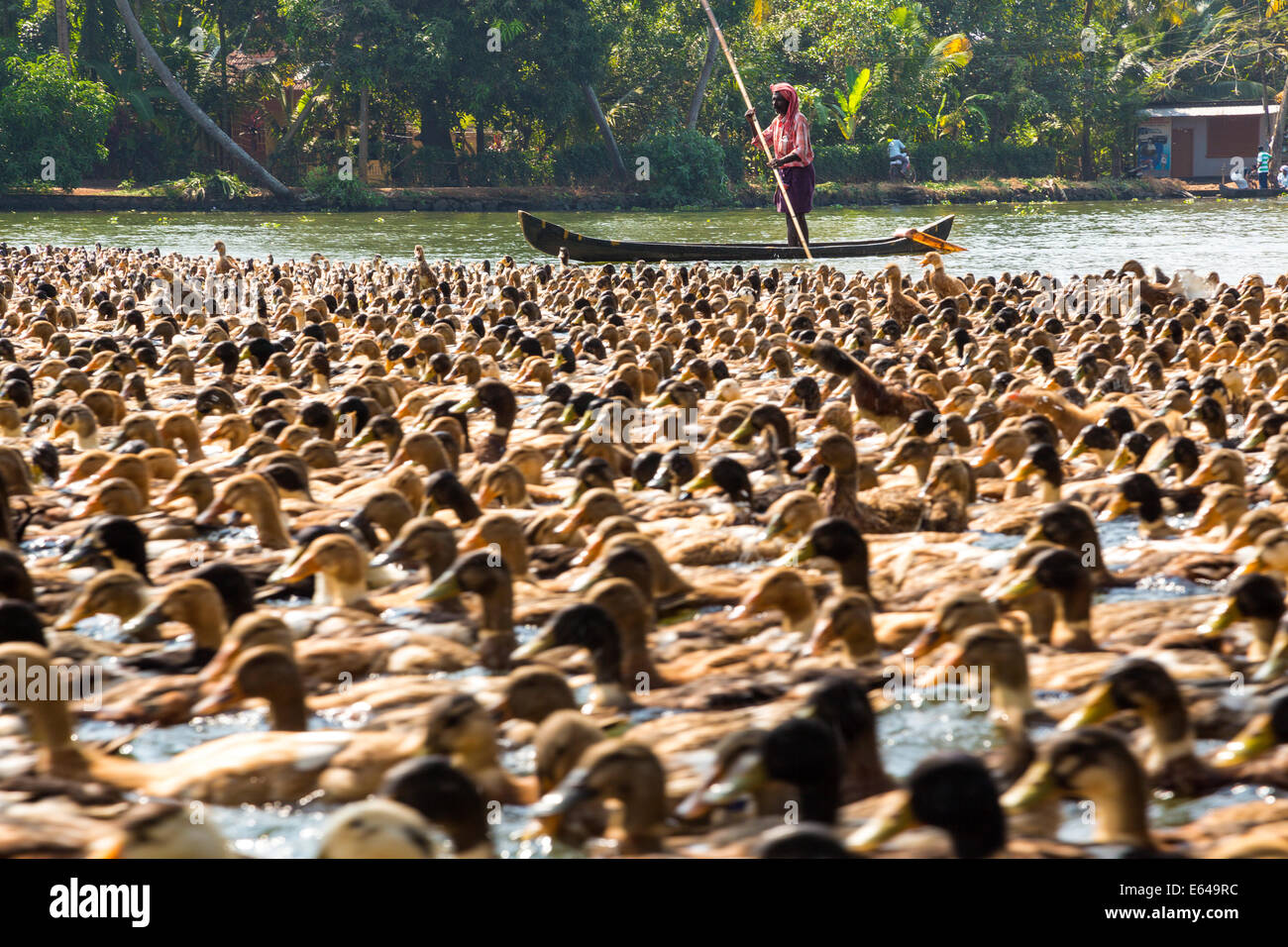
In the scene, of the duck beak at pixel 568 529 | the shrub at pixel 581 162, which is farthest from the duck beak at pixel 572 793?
the shrub at pixel 581 162

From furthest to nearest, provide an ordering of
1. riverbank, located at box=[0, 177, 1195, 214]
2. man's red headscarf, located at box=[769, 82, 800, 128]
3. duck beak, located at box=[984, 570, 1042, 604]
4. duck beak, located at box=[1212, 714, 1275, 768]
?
1. riverbank, located at box=[0, 177, 1195, 214]
2. man's red headscarf, located at box=[769, 82, 800, 128]
3. duck beak, located at box=[984, 570, 1042, 604]
4. duck beak, located at box=[1212, 714, 1275, 768]

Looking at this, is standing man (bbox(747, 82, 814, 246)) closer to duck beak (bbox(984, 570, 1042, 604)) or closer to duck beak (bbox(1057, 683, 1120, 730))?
duck beak (bbox(984, 570, 1042, 604))

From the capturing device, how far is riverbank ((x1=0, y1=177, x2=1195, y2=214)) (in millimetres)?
45250

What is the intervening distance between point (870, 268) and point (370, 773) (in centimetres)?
2193

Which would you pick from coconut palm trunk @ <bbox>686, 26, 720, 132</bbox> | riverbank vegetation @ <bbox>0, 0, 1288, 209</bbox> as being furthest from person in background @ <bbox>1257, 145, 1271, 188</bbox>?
coconut palm trunk @ <bbox>686, 26, 720, 132</bbox>

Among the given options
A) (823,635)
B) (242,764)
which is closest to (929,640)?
(823,635)

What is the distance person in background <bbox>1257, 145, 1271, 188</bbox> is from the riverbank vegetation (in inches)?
28.4

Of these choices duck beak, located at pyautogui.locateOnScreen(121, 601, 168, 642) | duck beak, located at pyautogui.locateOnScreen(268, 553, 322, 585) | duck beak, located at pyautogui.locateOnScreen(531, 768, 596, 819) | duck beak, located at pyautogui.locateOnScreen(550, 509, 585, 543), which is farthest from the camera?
duck beak, located at pyautogui.locateOnScreen(550, 509, 585, 543)

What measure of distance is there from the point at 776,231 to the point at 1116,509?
2977 centimetres

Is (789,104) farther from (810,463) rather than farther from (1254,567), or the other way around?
(1254,567)

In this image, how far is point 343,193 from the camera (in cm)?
4622

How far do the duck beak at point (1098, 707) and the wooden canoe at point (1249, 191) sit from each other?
54.6 m

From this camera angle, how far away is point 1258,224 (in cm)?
3850
